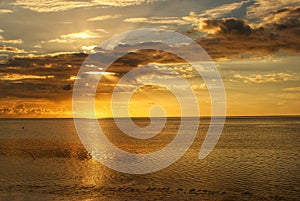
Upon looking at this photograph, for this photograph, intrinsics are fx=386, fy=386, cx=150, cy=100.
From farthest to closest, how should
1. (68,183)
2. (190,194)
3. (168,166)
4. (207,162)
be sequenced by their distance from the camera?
(207,162), (168,166), (68,183), (190,194)

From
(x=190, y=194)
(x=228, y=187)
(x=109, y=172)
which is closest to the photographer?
(x=190, y=194)

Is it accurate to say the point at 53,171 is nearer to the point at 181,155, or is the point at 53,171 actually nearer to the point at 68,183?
the point at 68,183

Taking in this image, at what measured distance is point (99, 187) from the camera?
37562 mm

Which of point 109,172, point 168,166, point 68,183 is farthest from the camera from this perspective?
point 168,166

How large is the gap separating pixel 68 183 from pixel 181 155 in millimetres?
27934

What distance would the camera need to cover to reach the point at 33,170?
154 ft

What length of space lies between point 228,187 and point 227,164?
15476mm

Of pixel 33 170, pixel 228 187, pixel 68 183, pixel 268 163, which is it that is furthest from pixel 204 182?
pixel 33 170

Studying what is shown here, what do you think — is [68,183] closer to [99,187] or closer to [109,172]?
[99,187]

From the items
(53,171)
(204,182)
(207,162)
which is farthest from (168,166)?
(53,171)

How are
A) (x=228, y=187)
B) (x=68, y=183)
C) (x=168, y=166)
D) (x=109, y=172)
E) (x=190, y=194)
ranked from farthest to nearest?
(x=168, y=166), (x=109, y=172), (x=68, y=183), (x=228, y=187), (x=190, y=194)

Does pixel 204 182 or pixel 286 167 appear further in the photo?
pixel 286 167

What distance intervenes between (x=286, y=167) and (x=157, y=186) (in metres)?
19.9

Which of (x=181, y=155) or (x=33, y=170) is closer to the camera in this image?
(x=33, y=170)
